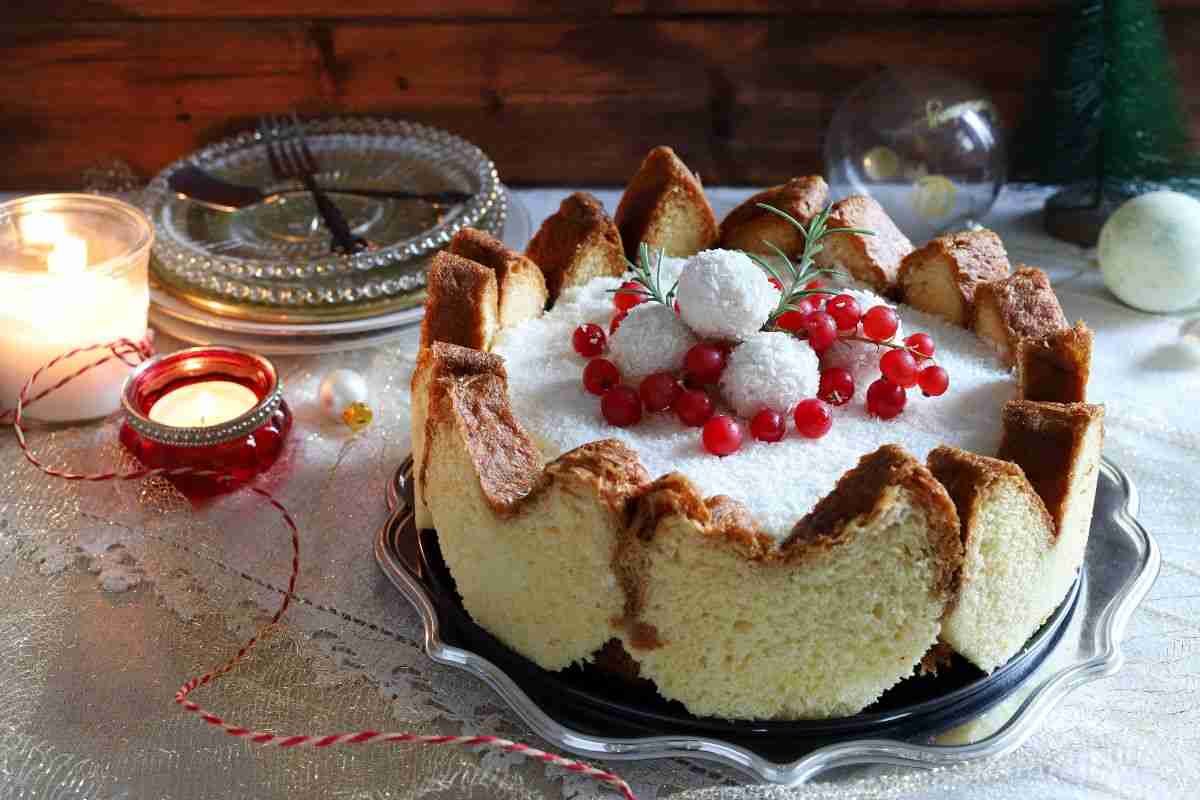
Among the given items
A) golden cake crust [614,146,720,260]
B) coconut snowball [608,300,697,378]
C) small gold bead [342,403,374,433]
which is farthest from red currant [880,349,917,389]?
small gold bead [342,403,374,433]

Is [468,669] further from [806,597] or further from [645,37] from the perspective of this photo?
[645,37]

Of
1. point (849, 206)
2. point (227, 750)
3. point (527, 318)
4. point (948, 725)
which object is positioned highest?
point (849, 206)

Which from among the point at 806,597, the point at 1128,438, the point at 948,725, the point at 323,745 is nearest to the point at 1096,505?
the point at 1128,438

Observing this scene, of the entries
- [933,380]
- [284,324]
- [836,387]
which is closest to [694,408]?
[836,387]

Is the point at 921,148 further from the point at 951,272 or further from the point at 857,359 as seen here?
the point at 857,359

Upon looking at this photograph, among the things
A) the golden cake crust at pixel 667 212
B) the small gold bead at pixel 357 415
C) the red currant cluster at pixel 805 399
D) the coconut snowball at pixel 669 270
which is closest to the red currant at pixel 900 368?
the red currant cluster at pixel 805 399

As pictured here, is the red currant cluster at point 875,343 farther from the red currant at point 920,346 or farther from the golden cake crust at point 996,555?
the golden cake crust at point 996,555
